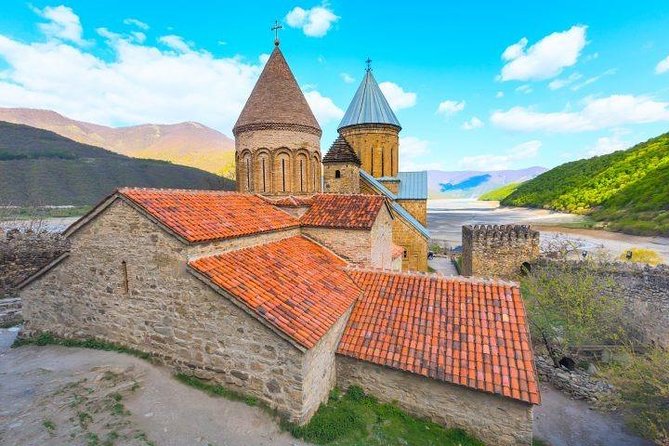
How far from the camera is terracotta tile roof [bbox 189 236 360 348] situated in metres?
5.41

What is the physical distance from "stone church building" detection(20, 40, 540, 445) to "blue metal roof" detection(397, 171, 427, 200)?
11.6 metres

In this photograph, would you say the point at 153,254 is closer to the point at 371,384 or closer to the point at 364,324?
the point at 364,324

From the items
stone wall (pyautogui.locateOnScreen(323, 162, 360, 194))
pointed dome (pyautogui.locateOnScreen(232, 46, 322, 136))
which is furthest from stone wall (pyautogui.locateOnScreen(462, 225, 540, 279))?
pointed dome (pyautogui.locateOnScreen(232, 46, 322, 136))

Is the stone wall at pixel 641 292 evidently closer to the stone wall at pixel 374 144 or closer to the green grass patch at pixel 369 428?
the green grass patch at pixel 369 428

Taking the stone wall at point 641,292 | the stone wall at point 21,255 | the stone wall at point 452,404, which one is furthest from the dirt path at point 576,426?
the stone wall at point 21,255

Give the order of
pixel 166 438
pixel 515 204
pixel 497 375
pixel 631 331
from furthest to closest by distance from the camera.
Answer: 1. pixel 515 204
2. pixel 631 331
3. pixel 497 375
4. pixel 166 438

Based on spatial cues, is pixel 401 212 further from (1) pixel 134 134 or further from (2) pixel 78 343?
(1) pixel 134 134

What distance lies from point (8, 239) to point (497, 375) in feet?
Result: 58.7

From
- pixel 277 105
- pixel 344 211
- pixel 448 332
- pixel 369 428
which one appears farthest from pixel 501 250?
pixel 369 428

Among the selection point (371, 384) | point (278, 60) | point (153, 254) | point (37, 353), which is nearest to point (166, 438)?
point (153, 254)

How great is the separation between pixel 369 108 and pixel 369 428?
58.7ft

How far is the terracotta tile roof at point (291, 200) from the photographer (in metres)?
10.2

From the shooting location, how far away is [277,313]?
5.46 m

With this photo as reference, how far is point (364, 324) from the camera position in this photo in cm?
700
